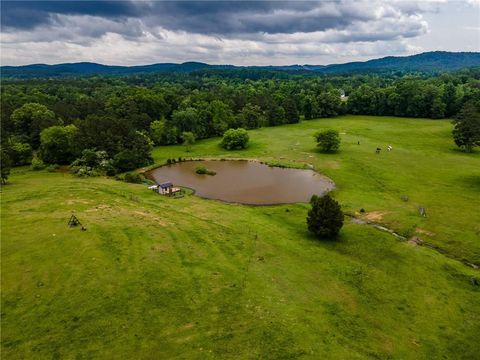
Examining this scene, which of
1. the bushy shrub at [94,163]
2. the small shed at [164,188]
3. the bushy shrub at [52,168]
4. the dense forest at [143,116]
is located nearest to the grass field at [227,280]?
the small shed at [164,188]

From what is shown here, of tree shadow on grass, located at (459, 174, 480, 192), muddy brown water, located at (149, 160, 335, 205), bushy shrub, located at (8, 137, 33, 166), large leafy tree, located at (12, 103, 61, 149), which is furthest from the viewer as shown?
large leafy tree, located at (12, 103, 61, 149)

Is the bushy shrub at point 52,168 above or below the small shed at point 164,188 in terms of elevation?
below

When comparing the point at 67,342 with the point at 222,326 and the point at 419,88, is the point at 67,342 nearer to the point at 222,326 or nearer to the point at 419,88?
the point at 222,326

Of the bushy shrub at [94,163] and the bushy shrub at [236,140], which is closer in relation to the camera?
the bushy shrub at [94,163]

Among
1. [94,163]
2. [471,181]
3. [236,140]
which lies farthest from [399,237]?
[94,163]

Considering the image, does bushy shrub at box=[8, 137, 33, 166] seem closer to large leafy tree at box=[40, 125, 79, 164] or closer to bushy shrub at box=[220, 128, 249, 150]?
large leafy tree at box=[40, 125, 79, 164]

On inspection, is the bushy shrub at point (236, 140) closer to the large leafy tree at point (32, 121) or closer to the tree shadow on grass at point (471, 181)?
the large leafy tree at point (32, 121)

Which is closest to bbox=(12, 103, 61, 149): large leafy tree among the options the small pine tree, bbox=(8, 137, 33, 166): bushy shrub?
bbox=(8, 137, 33, 166): bushy shrub
